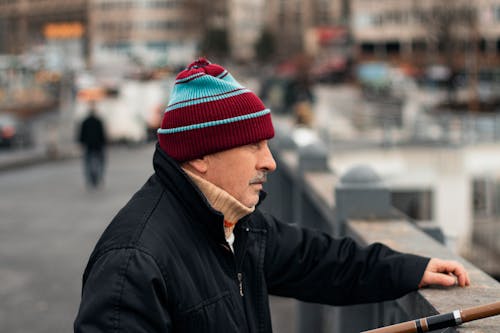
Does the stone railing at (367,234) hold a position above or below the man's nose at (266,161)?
below

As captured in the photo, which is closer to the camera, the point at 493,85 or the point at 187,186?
the point at 187,186

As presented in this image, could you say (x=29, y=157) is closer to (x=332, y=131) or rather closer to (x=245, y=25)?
(x=332, y=131)

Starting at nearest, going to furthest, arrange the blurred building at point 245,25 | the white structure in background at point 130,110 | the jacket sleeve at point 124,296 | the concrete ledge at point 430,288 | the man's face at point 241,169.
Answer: the jacket sleeve at point 124,296
the man's face at point 241,169
the concrete ledge at point 430,288
the white structure in background at point 130,110
the blurred building at point 245,25

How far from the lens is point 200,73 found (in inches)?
107

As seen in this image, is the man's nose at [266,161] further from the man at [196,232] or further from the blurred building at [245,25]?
the blurred building at [245,25]

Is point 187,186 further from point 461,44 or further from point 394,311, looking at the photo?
point 461,44

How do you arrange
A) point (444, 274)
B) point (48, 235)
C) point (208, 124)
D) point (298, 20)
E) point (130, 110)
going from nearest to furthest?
point (208, 124), point (444, 274), point (48, 235), point (130, 110), point (298, 20)

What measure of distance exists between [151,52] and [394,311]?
140433 mm

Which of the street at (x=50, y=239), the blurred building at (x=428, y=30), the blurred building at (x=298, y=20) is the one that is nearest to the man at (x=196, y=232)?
the street at (x=50, y=239)

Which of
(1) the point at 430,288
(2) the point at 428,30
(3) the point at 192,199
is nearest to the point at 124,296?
(3) the point at 192,199

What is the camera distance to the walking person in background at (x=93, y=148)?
675 inches

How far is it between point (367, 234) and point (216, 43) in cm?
14272

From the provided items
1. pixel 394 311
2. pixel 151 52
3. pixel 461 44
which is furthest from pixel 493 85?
pixel 151 52

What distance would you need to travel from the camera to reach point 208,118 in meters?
2.64
